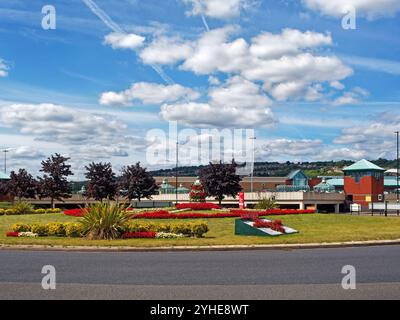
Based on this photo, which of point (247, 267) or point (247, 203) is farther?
point (247, 203)

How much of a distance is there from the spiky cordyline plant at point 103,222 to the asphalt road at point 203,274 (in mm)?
4318

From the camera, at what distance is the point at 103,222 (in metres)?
22.6

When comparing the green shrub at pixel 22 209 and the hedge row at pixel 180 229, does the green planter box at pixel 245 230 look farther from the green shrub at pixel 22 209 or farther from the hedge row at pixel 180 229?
the green shrub at pixel 22 209

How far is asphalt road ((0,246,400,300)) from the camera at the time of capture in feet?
32.8

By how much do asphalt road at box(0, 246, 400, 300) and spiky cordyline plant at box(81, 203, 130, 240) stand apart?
4.32 meters

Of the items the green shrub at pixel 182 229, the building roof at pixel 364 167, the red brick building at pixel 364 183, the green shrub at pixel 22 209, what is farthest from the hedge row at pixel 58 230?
the building roof at pixel 364 167

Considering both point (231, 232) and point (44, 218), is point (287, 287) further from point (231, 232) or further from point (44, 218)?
point (44, 218)

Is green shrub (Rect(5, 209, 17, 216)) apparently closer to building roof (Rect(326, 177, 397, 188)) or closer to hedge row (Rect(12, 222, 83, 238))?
hedge row (Rect(12, 222, 83, 238))

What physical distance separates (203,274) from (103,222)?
1077cm

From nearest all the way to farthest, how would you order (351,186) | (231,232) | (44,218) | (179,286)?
(179,286)
(231,232)
(44,218)
(351,186)

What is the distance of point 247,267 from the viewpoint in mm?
13898

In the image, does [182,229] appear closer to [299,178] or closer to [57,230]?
[57,230]

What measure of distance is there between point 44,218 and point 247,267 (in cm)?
2706
